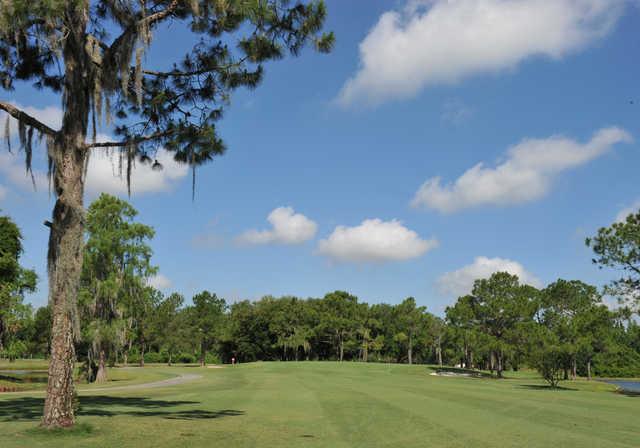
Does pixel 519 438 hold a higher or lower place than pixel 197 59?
lower

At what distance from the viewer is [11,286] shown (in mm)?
33906

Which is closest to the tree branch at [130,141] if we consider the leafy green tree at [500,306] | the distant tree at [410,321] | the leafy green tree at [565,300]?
the leafy green tree at [500,306]

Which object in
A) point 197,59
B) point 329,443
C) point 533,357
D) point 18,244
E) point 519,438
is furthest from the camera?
point 533,357

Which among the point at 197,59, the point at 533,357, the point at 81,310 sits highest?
the point at 197,59

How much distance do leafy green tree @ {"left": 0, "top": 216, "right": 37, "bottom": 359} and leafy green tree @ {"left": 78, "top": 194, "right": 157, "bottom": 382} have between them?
413cm

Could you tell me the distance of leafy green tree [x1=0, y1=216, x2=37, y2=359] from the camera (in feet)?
109

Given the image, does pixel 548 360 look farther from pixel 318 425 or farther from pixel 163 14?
pixel 163 14

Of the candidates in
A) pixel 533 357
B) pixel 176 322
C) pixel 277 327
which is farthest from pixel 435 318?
pixel 533 357

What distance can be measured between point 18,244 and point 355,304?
214 ft

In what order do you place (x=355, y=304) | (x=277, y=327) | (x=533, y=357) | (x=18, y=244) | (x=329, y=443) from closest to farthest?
(x=329, y=443) → (x=18, y=244) → (x=533, y=357) → (x=277, y=327) → (x=355, y=304)

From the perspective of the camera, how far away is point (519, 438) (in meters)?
11.7

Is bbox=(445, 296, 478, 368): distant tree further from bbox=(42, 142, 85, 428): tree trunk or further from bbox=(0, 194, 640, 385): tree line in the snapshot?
bbox=(42, 142, 85, 428): tree trunk

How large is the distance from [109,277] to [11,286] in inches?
245

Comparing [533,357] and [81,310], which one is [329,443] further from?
[533,357]
